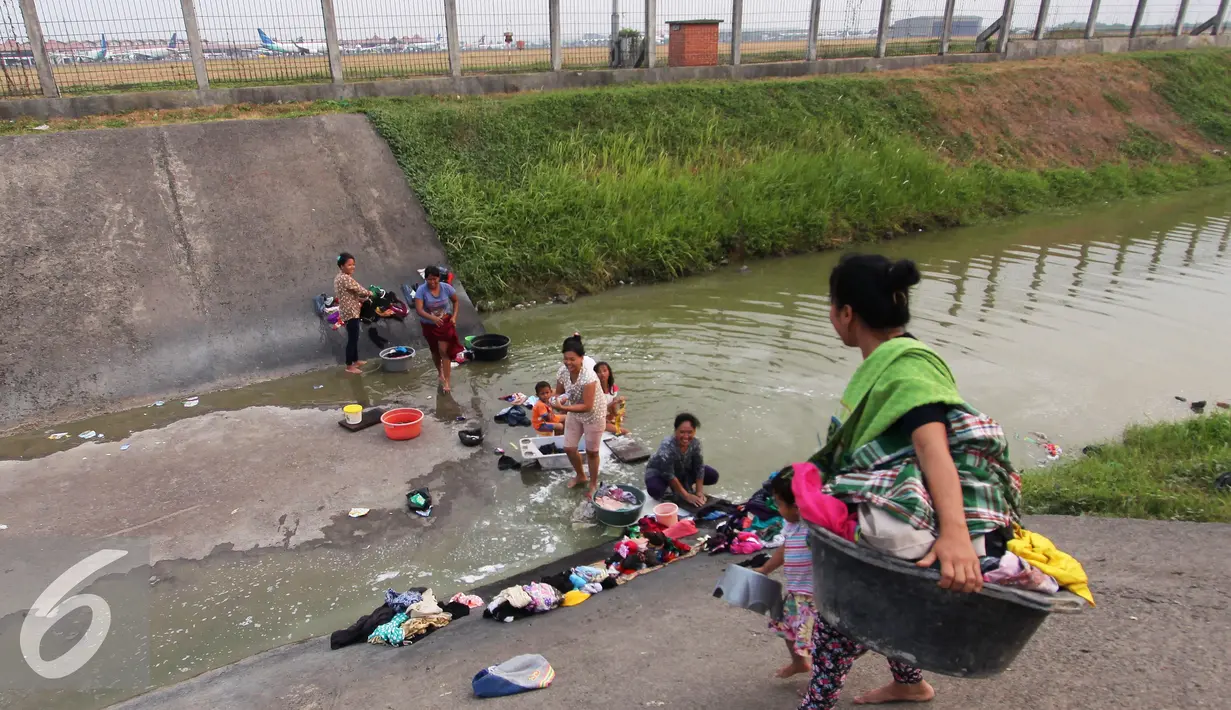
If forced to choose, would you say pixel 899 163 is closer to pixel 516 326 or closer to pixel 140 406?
pixel 516 326

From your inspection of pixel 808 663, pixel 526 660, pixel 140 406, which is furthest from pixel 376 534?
pixel 140 406

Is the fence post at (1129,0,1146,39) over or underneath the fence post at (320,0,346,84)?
over

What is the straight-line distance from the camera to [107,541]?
5.87 m

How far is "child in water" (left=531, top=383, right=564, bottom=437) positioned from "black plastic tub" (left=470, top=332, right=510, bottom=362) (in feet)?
7.34

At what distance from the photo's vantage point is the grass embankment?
12.3 metres

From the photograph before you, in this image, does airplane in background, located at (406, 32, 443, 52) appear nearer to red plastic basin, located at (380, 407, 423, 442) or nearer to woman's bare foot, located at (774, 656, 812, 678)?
red plastic basin, located at (380, 407, 423, 442)

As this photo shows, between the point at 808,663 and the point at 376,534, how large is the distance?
12.5 feet

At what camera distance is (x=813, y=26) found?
20.3 meters

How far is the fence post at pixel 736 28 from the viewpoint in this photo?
62.1 feet

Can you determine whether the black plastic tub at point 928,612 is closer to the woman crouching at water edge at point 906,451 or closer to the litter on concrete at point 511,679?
the woman crouching at water edge at point 906,451

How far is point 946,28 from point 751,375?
19384 millimetres

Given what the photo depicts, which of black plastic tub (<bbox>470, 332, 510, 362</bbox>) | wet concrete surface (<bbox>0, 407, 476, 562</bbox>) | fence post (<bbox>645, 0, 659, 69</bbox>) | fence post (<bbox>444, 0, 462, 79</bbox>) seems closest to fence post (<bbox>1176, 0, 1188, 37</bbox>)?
fence post (<bbox>645, 0, 659, 69</bbox>)

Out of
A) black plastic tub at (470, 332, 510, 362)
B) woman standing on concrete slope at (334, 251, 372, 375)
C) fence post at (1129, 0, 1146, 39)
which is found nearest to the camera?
woman standing on concrete slope at (334, 251, 372, 375)

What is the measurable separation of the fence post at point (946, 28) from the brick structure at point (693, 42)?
8.81 meters
